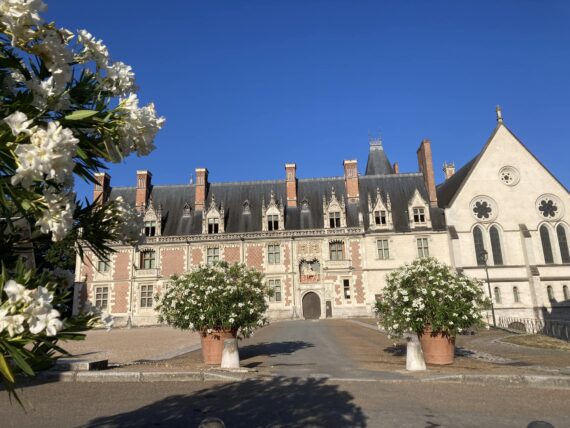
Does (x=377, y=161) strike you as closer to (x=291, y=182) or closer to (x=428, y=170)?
(x=428, y=170)

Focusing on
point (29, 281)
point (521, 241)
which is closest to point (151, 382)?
point (29, 281)

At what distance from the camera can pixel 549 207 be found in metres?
32.1

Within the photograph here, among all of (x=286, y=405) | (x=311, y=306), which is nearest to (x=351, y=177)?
(x=311, y=306)

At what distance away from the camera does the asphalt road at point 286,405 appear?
225 inches

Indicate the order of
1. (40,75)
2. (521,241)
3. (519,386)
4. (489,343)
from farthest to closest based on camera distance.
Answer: (521,241)
(489,343)
(519,386)
(40,75)

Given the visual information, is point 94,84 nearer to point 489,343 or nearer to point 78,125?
point 78,125

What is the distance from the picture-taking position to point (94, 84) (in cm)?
284

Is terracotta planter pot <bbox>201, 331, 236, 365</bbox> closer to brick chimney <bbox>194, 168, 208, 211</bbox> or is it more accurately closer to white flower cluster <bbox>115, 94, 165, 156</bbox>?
white flower cluster <bbox>115, 94, 165, 156</bbox>

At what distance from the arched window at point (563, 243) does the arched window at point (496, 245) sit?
4.40 metres

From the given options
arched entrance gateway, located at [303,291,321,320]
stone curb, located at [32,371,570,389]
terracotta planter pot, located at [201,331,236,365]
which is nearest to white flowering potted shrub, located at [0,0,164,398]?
stone curb, located at [32,371,570,389]

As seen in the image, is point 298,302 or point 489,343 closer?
point 489,343

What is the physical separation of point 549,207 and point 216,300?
30920 mm

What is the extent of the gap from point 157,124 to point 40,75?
2.32 feet

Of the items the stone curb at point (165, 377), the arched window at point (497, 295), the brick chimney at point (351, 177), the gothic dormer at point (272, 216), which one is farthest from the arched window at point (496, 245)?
the stone curb at point (165, 377)
